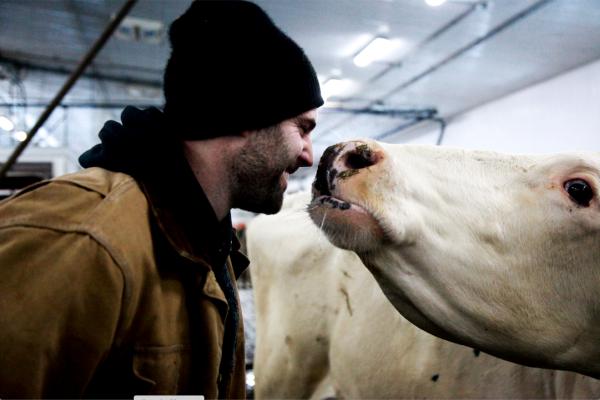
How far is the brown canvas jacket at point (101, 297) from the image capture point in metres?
0.95

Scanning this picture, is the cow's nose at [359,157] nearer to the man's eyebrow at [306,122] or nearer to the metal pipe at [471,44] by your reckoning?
the man's eyebrow at [306,122]

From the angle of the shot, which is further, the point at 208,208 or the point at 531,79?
the point at 531,79

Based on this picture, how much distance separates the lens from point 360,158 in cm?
136

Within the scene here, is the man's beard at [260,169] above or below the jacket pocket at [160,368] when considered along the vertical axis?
above

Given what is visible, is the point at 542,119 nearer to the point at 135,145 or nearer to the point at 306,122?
the point at 306,122

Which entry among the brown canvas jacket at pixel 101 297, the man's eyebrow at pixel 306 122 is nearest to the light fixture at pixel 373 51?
the man's eyebrow at pixel 306 122

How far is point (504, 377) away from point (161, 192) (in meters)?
1.48

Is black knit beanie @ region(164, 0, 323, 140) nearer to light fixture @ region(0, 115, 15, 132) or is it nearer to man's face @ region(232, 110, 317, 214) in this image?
man's face @ region(232, 110, 317, 214)

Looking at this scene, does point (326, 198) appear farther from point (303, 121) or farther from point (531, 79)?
point (531, 79)

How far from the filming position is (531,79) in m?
7.65

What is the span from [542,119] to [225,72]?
7706 mm

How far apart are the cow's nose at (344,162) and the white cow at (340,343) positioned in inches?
24.3

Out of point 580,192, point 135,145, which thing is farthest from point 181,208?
point 580,192

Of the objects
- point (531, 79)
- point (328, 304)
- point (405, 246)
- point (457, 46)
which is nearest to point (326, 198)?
point (405, 246)
